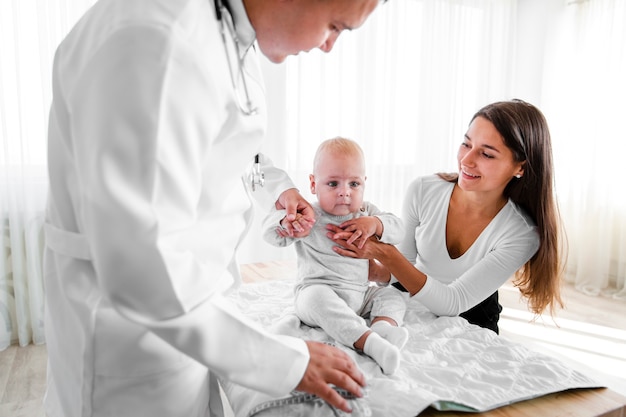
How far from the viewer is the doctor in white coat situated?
53 cm

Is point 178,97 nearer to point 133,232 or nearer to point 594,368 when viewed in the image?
point 133,232

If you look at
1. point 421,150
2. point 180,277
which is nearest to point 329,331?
point 180,277

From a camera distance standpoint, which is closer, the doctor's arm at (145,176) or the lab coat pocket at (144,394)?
the doctor's arm at (145,176)

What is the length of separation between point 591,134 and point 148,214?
4734 mm

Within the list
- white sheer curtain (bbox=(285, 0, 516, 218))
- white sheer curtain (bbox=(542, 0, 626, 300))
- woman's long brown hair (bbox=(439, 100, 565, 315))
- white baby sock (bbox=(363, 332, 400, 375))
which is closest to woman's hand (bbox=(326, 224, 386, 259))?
white baby sock (bbox=(363, 332, 400, 375))

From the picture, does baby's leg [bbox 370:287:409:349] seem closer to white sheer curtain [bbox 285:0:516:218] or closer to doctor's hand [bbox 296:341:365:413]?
doctor's hand [bbox 296:341:365:413]

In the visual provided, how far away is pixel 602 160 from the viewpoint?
13.7 feet

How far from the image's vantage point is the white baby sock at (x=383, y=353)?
3.31 ft

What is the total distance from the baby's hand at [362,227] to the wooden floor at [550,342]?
63cm

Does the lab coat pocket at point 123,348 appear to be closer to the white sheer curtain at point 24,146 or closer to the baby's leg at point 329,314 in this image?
the baby's leg at point 329,314

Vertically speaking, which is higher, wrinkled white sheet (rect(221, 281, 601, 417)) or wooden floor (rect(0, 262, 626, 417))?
wrinkled white sheet (rect(221, 281, 601, 417))

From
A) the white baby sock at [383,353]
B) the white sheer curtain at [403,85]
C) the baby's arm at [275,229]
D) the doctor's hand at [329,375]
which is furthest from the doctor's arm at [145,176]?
the white sheer curtain at [403,85]

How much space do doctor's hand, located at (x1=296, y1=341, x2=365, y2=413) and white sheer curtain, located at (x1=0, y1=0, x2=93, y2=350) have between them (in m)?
2.65

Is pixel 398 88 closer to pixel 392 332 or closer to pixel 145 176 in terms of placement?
pixel 392 332
